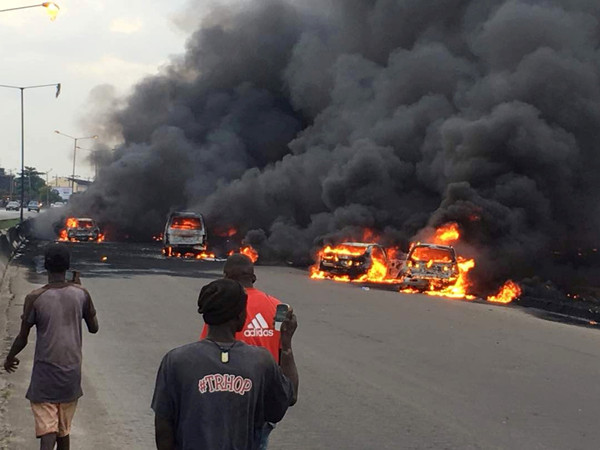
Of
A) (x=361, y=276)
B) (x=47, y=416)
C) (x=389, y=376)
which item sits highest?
(x=47, y=416)

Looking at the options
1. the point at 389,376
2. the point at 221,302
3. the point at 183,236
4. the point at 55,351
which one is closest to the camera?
the point at 221,302

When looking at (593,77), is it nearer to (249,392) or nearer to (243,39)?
(243,39)

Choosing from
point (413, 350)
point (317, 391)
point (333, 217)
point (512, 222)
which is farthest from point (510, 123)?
point (317, 391)

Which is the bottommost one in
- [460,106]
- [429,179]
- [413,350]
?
[413,350]

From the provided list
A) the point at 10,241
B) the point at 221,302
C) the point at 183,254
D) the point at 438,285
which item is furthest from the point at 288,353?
the point at 183,254

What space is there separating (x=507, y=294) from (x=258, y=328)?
20.0 metres

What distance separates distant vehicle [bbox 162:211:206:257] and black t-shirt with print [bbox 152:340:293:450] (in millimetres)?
33178

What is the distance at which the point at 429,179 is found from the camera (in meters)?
40.0

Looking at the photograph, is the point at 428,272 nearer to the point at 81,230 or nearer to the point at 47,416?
the point at 47,416

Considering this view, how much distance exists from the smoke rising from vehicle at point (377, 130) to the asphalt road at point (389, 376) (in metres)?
12.8

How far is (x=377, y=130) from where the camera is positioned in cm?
4250

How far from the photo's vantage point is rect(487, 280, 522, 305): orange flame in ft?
73.1

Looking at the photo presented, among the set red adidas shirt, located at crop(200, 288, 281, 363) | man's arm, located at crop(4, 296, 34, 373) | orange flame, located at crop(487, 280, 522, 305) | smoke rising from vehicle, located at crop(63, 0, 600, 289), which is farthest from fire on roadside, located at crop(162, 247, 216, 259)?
red adidas shirt, located at crop(200, 288, 281, 363)

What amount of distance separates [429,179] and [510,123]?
678 cm
